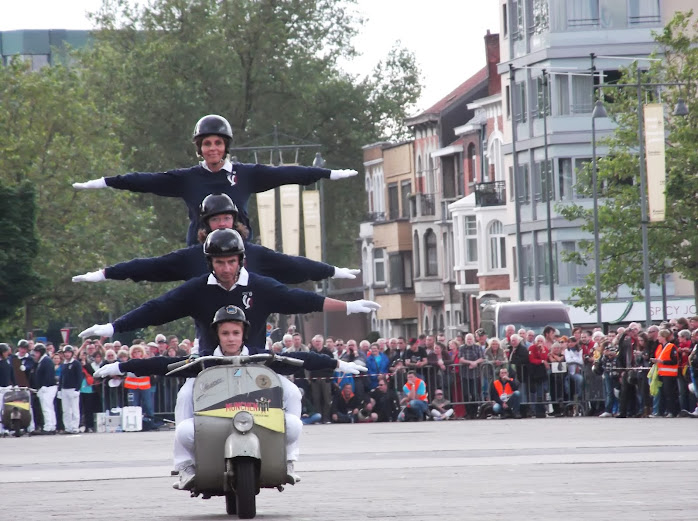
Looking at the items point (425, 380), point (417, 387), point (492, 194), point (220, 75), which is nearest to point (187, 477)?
point (417, 387)

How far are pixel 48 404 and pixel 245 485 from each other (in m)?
23.7

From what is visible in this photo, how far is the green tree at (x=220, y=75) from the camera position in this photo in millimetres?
76625

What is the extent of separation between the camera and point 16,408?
33812 mm

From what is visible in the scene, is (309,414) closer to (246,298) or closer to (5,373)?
(5,373)

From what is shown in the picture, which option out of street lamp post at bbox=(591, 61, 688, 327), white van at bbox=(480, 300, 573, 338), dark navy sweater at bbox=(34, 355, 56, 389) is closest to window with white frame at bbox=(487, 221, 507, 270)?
street lamp post at bbox=(591, 61, 688, 327)

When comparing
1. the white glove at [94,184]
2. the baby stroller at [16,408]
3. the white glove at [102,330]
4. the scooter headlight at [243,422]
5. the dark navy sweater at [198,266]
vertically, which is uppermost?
the white glove at [94,184]

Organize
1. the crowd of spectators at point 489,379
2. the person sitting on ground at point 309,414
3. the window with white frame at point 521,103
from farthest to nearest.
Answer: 1. the window with white frame at point 521,103
2. the person sitting on ground at point 309,414
3. the crowd of spectators at point 489,379

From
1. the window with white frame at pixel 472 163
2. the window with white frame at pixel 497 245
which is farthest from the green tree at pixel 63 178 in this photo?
the window with white frame at pixel 472 163

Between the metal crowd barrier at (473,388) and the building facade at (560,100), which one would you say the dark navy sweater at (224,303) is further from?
the building facade at (560,100)

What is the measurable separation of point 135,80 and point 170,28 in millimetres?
2568

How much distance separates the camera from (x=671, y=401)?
31.9m

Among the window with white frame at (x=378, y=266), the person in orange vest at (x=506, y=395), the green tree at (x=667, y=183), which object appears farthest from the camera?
the window with white frame at (x=378, y=266)

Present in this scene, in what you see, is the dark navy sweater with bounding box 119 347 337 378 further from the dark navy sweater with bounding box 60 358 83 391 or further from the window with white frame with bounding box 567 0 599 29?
the window with white frame with bounding box 567 0 599 29

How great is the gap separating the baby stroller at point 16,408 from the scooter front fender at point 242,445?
21973 mm
